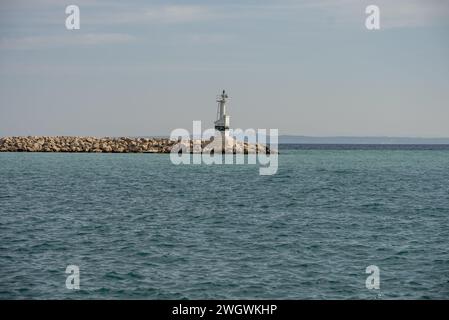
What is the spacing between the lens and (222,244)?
26312 millimetres

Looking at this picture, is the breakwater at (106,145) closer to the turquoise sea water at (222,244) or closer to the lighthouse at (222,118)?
the lighthouse at (222,118)

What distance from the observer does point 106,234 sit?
2888 centimetres

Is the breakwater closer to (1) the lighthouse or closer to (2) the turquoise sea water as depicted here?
(1) the lighthouse

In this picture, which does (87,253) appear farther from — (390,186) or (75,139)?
(75,139)

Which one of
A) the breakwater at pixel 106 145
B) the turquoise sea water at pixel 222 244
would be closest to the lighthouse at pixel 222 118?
the breakwater at pixel 106 145

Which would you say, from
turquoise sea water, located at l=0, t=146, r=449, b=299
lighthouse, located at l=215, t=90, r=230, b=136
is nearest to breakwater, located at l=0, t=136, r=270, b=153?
lighthouse, located at l=215, t=90, r=230, b=136

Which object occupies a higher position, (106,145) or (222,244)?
(106,145)

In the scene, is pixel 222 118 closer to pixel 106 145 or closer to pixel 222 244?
pixel 106 145

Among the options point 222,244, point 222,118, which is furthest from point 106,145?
point 222,244
